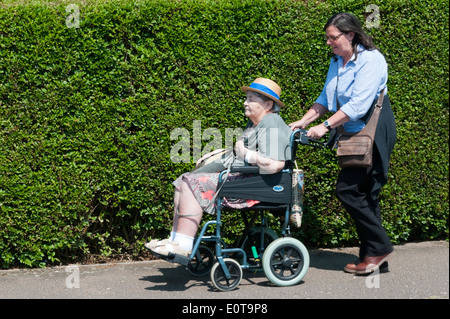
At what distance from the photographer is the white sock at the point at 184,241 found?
4.87 m

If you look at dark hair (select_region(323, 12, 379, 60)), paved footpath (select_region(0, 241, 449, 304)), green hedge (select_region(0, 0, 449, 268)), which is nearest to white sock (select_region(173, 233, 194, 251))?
paved footpath (select_region(0, 241, 449, 304))

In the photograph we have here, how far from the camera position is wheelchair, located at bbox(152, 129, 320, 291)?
4.93m

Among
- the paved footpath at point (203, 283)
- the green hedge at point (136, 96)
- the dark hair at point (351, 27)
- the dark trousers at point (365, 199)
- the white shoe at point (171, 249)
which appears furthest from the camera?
the green hedge at point (136, 96)

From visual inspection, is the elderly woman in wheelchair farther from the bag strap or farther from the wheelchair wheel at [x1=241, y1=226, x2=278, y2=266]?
the bag strap

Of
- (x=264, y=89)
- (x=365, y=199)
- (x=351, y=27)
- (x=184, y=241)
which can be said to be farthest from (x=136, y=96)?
(x=365, y=199)

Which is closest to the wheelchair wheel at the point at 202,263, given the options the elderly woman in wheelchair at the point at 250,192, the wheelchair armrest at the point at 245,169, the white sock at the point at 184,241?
the elderly woman in wheelchair at the point at 250,192

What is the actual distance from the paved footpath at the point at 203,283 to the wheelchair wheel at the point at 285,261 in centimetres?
8

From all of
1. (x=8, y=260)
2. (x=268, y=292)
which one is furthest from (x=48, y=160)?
(x=268, y=292)

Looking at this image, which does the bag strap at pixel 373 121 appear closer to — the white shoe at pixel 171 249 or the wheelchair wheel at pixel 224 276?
the wheelchair wheel at pixel 224 276

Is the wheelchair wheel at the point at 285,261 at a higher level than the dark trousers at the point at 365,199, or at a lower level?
lower

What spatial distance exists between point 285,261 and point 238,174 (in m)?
0.77

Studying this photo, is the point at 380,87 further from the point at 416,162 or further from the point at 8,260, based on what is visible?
the point at 8,260

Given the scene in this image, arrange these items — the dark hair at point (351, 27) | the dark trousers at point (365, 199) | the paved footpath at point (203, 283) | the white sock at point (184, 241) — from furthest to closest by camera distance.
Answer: the dark trousers at point (365, 199)
the dark hair at point (351, 27)
the paved footpath at point (203, 283)
the white sock at point (184, 241)

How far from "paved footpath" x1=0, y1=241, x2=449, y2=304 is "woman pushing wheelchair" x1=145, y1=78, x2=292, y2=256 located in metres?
0.45
